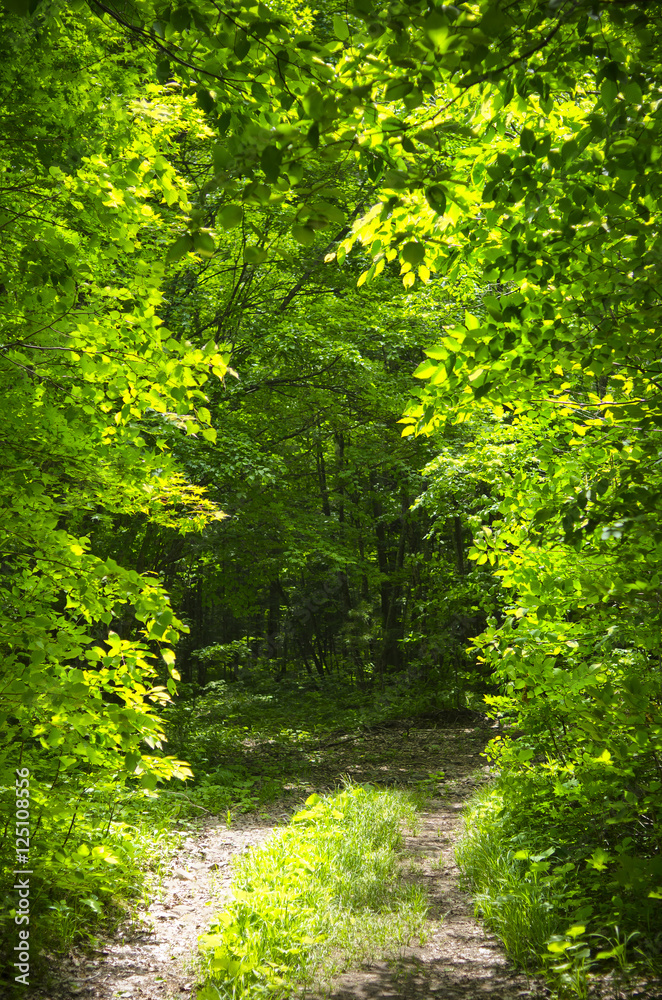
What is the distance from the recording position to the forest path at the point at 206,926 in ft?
11.7

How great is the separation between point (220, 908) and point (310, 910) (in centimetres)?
75

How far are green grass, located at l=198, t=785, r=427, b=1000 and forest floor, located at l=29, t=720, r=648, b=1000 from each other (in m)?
0.15

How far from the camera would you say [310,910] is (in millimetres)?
4301

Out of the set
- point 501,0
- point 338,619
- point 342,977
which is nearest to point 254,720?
point 338,619

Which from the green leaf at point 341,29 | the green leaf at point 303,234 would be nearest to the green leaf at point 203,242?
the green leaf at point 303,234

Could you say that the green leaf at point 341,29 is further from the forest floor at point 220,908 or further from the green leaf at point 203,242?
the forest floor at point 220,908

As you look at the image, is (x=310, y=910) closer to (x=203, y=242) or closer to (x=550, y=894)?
(x=550, y=894)

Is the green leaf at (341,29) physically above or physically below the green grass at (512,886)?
Answer: above

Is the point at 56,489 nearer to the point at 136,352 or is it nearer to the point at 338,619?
the point at 136,352

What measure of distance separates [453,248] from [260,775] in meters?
8.02

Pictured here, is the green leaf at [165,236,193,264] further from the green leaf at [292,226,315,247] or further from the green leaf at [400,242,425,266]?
the green leaf at [400,242,425,266]

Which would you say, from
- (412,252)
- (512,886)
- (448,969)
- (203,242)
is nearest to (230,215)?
(203,242)

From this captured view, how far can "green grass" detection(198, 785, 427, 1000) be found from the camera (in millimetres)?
3637

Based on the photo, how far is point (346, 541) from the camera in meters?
14.8
